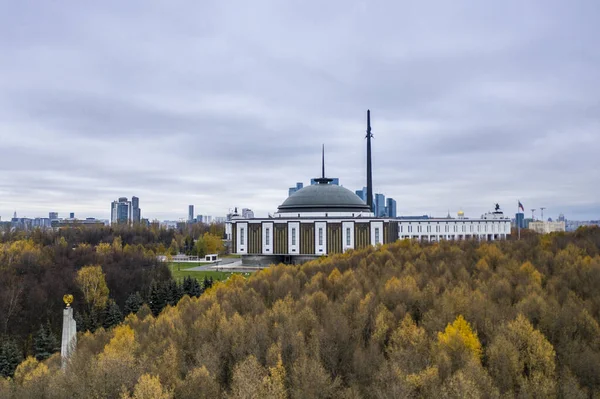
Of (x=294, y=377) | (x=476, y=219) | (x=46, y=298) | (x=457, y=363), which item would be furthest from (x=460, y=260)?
(x=476, y=219)

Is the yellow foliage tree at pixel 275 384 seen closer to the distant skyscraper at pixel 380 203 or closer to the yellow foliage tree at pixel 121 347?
the yellow foliage tree at pixel 121 347

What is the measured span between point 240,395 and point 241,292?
1466cm

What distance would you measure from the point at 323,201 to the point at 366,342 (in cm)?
5138

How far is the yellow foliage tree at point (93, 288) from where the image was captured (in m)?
40.0

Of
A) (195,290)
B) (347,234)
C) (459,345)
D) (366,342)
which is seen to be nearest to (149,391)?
(366,342)

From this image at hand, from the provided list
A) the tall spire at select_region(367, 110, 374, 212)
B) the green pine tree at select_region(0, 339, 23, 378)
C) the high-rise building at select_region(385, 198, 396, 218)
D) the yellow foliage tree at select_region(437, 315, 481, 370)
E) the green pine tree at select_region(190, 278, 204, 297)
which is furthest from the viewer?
the high-rise building at select_region(385, 198, 396, 218)

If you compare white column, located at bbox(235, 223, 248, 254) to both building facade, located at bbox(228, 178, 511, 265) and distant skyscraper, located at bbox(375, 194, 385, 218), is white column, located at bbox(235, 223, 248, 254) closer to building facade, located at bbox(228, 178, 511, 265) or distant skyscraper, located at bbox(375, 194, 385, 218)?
building facade, located at bbox(228, 178, 511, 265)

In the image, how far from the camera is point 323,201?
7056 cm

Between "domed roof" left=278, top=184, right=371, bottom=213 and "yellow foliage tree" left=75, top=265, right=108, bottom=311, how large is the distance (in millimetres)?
34446

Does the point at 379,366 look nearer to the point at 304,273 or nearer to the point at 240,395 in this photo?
the point at 240,395

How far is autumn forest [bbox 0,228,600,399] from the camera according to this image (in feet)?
46.3

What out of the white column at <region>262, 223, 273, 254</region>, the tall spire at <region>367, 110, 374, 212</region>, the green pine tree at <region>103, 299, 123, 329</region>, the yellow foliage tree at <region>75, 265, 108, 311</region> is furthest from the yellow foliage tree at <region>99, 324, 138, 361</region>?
the tall spire at <region>367, 110, 374, 212</region>

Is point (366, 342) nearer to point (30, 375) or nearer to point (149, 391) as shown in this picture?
point (149, 391)

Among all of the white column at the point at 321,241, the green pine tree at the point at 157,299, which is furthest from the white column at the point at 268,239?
the green pine tree at the point at 157,299
